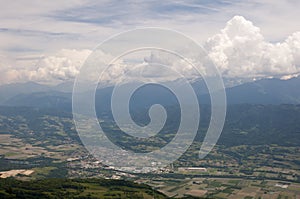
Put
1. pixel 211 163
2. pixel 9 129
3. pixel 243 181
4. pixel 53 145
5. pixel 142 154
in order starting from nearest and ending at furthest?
pixel 243 181 → pixel 211 163 → pixel 142 154 → pixel 53 145 → pixel 9 129

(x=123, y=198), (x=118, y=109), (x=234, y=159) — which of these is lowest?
(x=234, y=159)

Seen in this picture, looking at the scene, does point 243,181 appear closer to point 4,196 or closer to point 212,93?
point 4,196

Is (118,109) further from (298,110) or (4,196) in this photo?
(298,110)

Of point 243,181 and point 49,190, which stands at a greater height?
point 49,190

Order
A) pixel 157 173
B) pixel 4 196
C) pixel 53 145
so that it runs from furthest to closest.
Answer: pixel 53 145 → pixel 157 173 → pixel 4 196

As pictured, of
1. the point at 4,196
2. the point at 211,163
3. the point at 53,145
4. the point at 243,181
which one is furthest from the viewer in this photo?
the point at 53,145

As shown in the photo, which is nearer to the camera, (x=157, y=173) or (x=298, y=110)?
(x=157, y=173)

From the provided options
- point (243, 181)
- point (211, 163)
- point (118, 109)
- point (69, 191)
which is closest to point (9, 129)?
point (211, 163)

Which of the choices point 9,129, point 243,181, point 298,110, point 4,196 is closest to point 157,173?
point 243,181

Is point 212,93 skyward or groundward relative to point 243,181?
skyward
